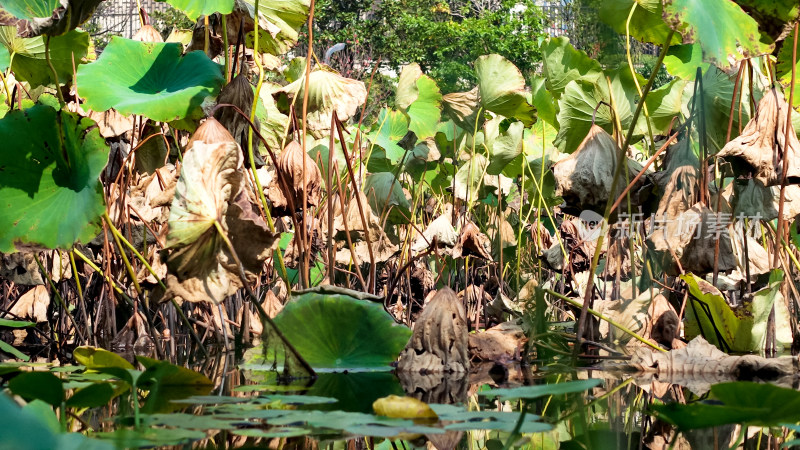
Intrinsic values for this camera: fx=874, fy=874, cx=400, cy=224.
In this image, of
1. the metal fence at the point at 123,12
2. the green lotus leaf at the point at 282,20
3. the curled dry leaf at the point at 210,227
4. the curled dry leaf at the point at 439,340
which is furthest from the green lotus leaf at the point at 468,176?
the metal fence at the point at 123,12

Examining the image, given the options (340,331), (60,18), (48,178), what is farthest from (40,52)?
(340,331)

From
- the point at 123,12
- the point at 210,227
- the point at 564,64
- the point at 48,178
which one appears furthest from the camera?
the point at 123,12

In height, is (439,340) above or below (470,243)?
below

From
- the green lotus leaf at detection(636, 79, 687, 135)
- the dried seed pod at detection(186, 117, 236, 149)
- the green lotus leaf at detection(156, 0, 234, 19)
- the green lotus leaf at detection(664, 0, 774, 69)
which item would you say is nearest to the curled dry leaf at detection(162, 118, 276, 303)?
the dried seed pod at detection(186, 117, 236, 149)

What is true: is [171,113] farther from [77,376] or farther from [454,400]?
[454,400]

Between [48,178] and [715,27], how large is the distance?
1.33 metres

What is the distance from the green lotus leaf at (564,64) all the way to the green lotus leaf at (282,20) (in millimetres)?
1094

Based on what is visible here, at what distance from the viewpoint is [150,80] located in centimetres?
222

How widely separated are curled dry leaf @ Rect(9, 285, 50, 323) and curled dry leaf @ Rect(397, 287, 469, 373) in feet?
4.22

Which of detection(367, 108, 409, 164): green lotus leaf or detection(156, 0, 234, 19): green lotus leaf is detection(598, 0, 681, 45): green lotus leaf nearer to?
detection(156, 0, 234, 19): green lotus leaf

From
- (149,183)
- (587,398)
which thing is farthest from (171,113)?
(587,398)

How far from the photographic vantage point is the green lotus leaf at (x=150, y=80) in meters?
1.94

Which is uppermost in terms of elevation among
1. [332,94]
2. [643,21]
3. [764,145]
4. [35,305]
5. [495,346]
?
[643,21]

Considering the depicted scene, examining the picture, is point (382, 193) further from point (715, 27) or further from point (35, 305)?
point (715, 27)
